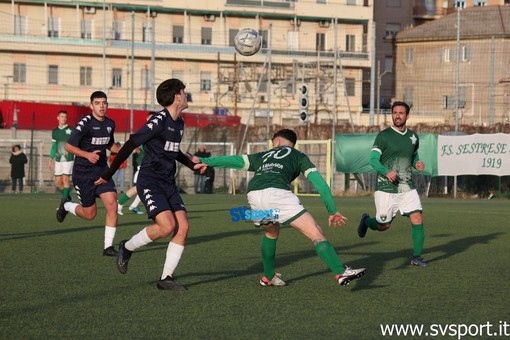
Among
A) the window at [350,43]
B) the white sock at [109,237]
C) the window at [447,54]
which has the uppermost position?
the window at [350,43]

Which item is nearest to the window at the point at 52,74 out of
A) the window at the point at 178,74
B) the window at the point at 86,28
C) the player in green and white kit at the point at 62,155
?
the window at the point at 86,28

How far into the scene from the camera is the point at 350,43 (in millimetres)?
74000

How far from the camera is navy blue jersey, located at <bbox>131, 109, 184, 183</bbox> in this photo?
9.51 metres

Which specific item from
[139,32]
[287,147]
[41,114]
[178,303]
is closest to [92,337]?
[178,303]

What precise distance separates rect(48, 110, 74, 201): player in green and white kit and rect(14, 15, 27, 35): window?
4559 cm

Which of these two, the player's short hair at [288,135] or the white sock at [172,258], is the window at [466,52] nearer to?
the player's short hair at [288,135]

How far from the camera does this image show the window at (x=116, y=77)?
223 ft

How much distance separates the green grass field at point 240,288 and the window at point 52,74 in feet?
168

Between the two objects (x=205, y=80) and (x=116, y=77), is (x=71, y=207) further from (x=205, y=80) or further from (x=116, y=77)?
(x=205, y=80)

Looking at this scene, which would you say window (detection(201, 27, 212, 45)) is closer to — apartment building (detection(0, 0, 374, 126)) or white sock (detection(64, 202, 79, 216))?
apartment building (detection(0, 0, 374, 126))

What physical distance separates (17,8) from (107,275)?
195 ft

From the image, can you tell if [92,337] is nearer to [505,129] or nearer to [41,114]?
[505,129]

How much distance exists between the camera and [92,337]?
282 inches

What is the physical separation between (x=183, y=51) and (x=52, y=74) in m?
9.18
